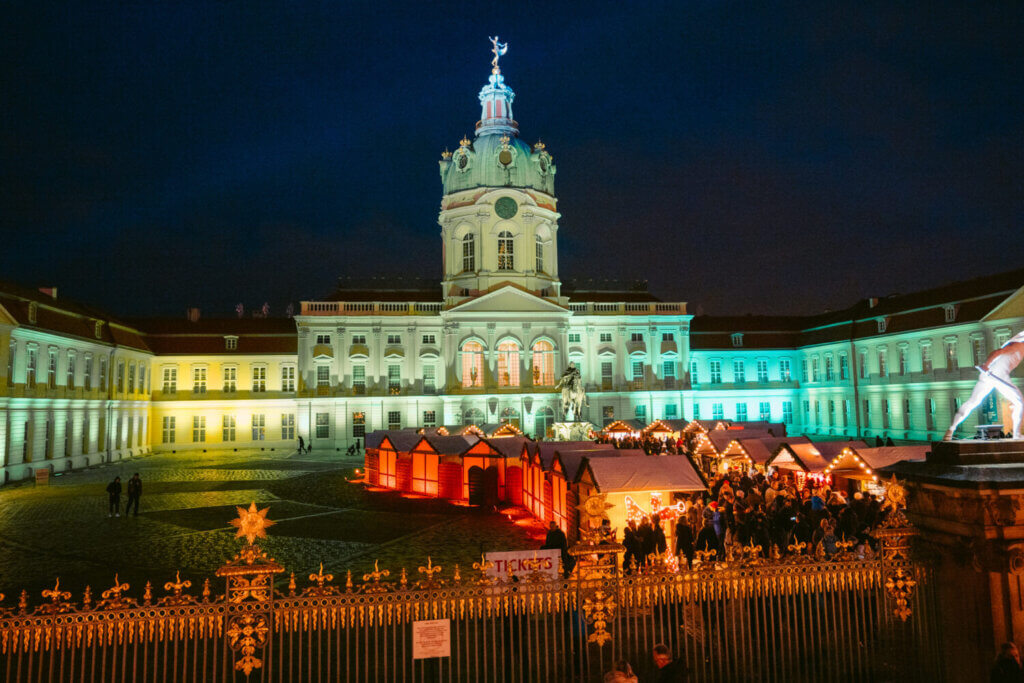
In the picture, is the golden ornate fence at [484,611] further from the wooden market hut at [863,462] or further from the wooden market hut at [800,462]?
the wooden market hut at [800,462]

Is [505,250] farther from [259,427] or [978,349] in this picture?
[978,349]

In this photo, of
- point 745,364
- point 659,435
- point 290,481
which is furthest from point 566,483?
point 745,364

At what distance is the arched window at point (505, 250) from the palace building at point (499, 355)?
127 mm

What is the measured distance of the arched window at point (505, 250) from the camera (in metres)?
56.3

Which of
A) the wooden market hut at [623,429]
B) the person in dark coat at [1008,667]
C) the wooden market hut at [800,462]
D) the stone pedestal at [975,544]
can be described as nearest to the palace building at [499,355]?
the wooden market hut at [623,429]

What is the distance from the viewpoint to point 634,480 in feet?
54.7

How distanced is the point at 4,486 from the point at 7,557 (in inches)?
673

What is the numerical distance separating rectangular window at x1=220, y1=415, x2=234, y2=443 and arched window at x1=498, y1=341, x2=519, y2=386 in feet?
71.9

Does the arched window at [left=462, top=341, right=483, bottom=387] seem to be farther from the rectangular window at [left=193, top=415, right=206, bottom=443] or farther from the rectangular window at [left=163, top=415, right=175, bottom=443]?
the rectangular window at [left=163, top=415, right=175, bottom=443]

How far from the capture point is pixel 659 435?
41.8m

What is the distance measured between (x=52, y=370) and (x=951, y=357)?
53.7 meters

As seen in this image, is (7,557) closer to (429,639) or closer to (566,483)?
(566,483)

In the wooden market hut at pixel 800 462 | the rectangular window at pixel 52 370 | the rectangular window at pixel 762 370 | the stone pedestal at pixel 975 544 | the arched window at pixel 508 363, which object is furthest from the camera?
the rectangular window at pixel 762 370

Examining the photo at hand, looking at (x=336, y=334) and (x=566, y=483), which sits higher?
(x=336, y=334)
